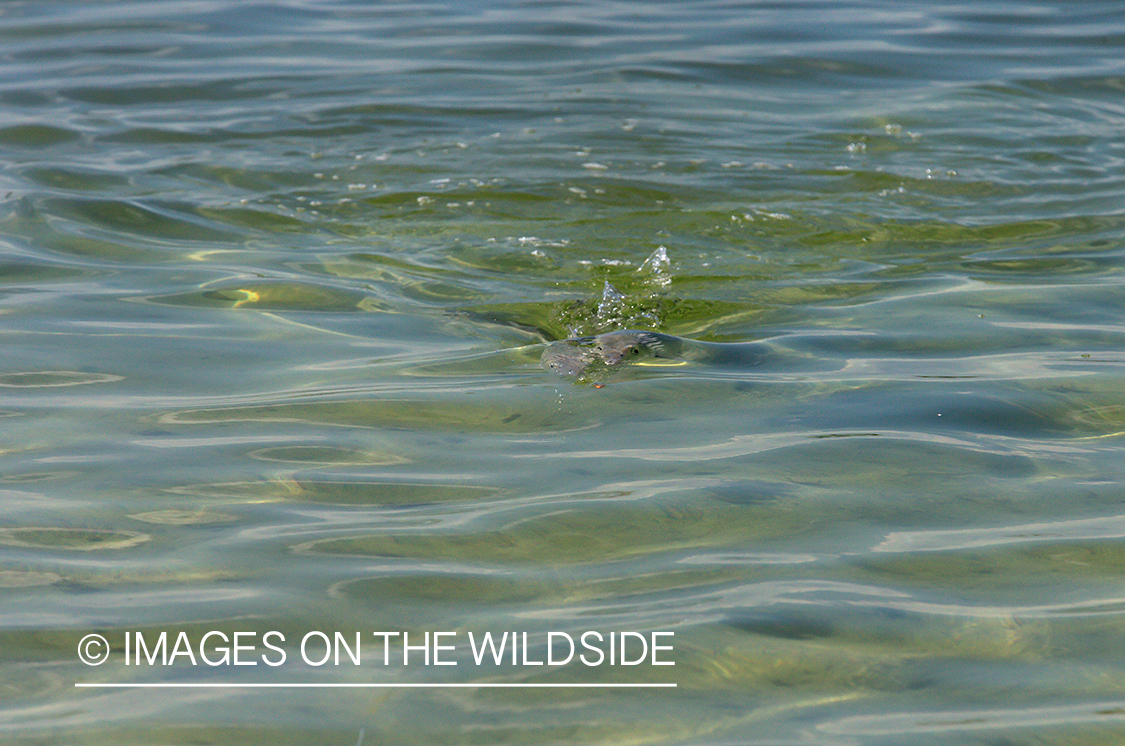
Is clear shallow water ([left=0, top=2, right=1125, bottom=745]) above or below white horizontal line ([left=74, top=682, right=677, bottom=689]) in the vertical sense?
above

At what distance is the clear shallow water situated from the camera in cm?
205

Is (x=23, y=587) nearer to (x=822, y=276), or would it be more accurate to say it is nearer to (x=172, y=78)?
(x=822, y=276)

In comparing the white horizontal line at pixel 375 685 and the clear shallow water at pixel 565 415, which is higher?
the clear shallow water at pixel 565 415

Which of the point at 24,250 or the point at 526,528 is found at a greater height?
the point at 24,250

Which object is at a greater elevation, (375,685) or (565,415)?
(565,415)

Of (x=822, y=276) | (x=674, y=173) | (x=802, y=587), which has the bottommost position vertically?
(x=802, y=587)

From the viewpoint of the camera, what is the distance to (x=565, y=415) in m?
3.17

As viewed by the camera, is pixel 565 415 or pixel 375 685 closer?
pixel 375 685

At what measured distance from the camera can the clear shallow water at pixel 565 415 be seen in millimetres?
2049

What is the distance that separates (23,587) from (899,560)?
74.5 inches

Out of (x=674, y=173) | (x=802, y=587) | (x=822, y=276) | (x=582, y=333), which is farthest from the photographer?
(x=674, y=173)

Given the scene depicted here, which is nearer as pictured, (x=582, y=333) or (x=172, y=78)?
(x=582, y=333)

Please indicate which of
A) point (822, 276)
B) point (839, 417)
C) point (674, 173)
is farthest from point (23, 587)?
point (674, 173)

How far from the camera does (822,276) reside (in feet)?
14.9
